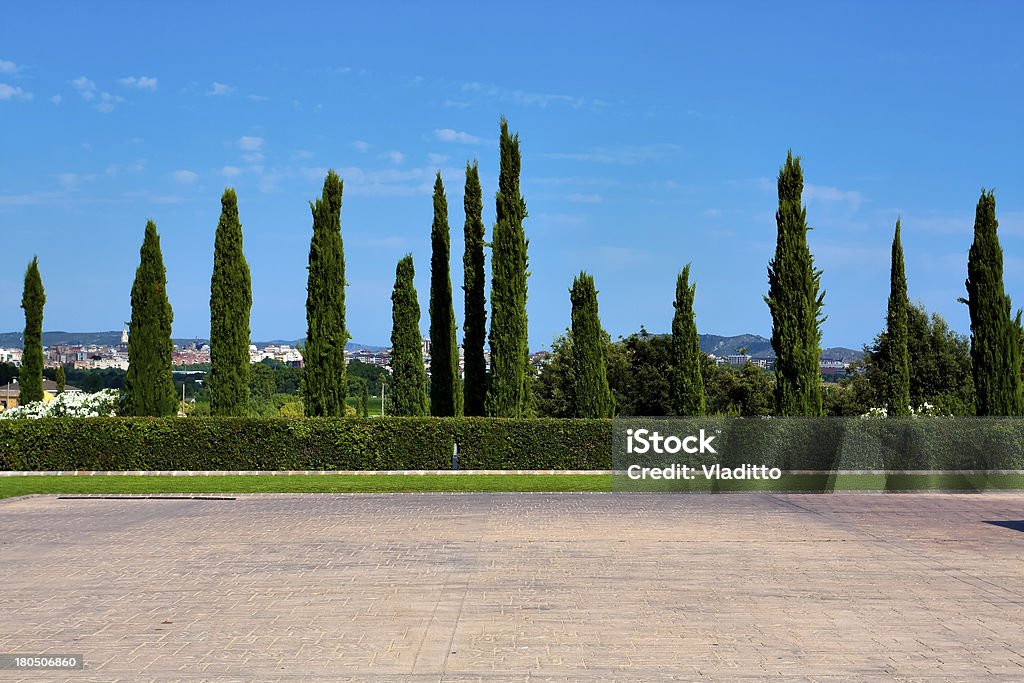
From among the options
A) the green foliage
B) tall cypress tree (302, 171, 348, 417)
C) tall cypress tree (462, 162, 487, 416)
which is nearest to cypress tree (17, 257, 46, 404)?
tall cypress tree (302, 171, 348, 417)

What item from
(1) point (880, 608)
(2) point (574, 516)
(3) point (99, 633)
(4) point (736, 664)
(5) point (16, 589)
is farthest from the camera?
(2) point (574, 516)

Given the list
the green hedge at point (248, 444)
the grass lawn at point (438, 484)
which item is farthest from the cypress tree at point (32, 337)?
the grass lawn at point (438, 484)

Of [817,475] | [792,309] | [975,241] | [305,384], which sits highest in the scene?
[975,241]

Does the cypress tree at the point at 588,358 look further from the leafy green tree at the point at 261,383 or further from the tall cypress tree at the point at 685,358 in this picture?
the leafy green tree at the point at 261,383

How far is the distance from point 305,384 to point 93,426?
18.1 feet

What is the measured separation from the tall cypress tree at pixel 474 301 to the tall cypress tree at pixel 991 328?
1348 centimetres

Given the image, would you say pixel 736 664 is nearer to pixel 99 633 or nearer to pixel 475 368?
pixel 99 633

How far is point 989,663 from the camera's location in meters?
A: 7.65

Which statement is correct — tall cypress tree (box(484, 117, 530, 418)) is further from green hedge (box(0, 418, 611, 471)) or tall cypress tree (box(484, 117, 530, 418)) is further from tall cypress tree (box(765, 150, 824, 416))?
tall cypress tree (box(765, 150, 824, 416))

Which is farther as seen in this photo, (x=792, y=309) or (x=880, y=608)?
(x=792, y=309)

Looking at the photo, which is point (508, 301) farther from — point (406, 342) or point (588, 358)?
point (406, 342)

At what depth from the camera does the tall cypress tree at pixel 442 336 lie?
1251 inches

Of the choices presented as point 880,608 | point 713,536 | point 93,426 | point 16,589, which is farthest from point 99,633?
point 93,426

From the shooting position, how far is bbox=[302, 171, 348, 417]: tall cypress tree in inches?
1142
